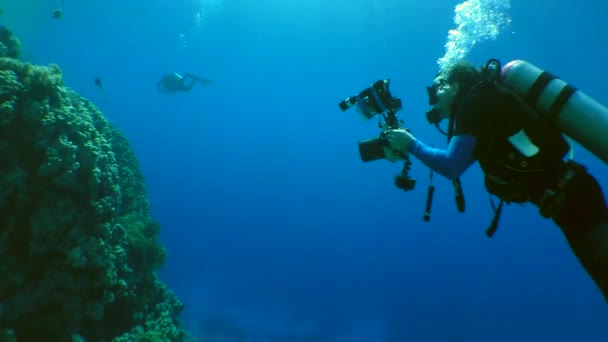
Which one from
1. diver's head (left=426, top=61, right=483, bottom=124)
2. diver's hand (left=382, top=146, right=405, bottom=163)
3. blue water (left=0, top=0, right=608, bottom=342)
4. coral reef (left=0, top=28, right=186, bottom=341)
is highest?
blue water (left=0, top=0, right=608, bottom=342)

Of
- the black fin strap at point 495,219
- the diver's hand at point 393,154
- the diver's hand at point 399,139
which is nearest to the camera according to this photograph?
the black fin strap at point 495,219

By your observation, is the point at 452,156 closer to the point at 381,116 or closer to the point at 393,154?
the point at 393,154

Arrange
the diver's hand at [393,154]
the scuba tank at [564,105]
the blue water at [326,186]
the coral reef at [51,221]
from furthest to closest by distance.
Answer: the blue water at [326,186] < the coral reef at [51,221] < the diver's hand at [393,154] < the scuba tank at [564,105]

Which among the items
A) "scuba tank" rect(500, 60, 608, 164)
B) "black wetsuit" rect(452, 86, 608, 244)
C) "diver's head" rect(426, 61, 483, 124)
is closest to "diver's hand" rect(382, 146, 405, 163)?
"diver's head" rect(426, 61, 483, 124)

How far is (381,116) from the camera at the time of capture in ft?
14.5

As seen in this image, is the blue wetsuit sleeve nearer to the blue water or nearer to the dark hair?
the dark hair

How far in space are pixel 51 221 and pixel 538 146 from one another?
7405mm

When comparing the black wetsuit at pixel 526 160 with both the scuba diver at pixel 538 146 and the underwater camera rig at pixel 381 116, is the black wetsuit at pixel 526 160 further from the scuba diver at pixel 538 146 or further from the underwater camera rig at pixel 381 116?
the underwater camera rig at pixel 381 116

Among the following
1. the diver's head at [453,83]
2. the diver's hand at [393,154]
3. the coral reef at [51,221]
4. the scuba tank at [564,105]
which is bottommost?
the scuba tank at [564,105]

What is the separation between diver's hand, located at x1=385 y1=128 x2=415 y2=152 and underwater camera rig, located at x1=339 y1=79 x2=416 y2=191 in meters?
0.10

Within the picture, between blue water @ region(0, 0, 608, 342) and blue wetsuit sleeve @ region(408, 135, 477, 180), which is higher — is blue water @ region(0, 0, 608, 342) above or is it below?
above

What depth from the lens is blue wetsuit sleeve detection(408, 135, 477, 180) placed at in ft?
10.5

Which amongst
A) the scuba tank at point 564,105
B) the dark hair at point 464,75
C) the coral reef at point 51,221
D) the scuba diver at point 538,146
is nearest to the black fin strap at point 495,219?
the scuba diver at point 538,146

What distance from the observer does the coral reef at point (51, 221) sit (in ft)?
21.9
